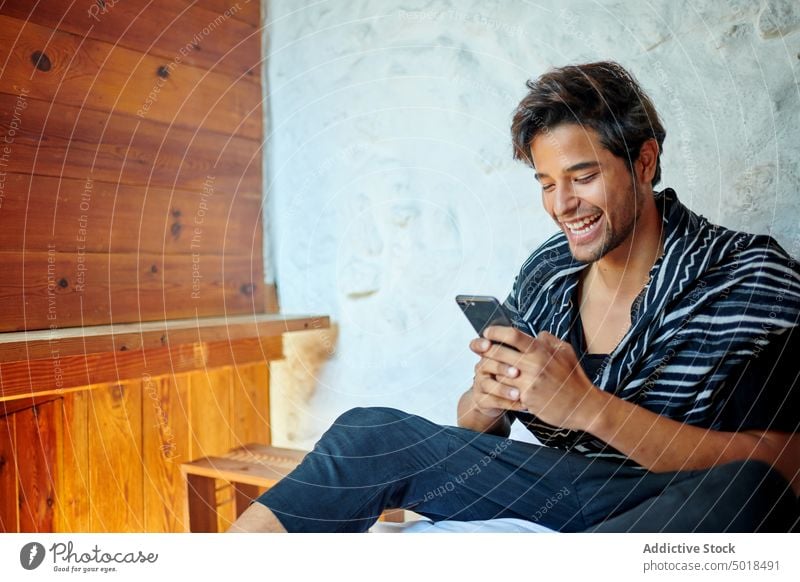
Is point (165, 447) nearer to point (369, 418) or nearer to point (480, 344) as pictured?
point (369, 418)

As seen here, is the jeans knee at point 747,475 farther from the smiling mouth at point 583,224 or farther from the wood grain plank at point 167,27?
the wood grain plank at point 167,27

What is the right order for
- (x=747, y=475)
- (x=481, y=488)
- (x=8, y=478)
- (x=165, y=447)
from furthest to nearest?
(x=165, y=447) < (x=8, y=478) < (x=481, y=488) < (x=747, y=475)

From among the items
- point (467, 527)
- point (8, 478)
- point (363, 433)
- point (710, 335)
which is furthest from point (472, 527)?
point (8, 478)

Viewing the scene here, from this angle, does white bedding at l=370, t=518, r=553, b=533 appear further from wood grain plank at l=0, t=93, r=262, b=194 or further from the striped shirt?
wood grain plank at l=0, t=93, r=262, b=194

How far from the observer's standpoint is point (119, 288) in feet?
2.20

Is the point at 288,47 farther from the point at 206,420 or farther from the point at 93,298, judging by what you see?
the point at 206,420

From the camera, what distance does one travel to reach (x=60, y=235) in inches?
24.5

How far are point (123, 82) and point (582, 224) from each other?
0.47 m

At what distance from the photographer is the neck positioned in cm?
53
